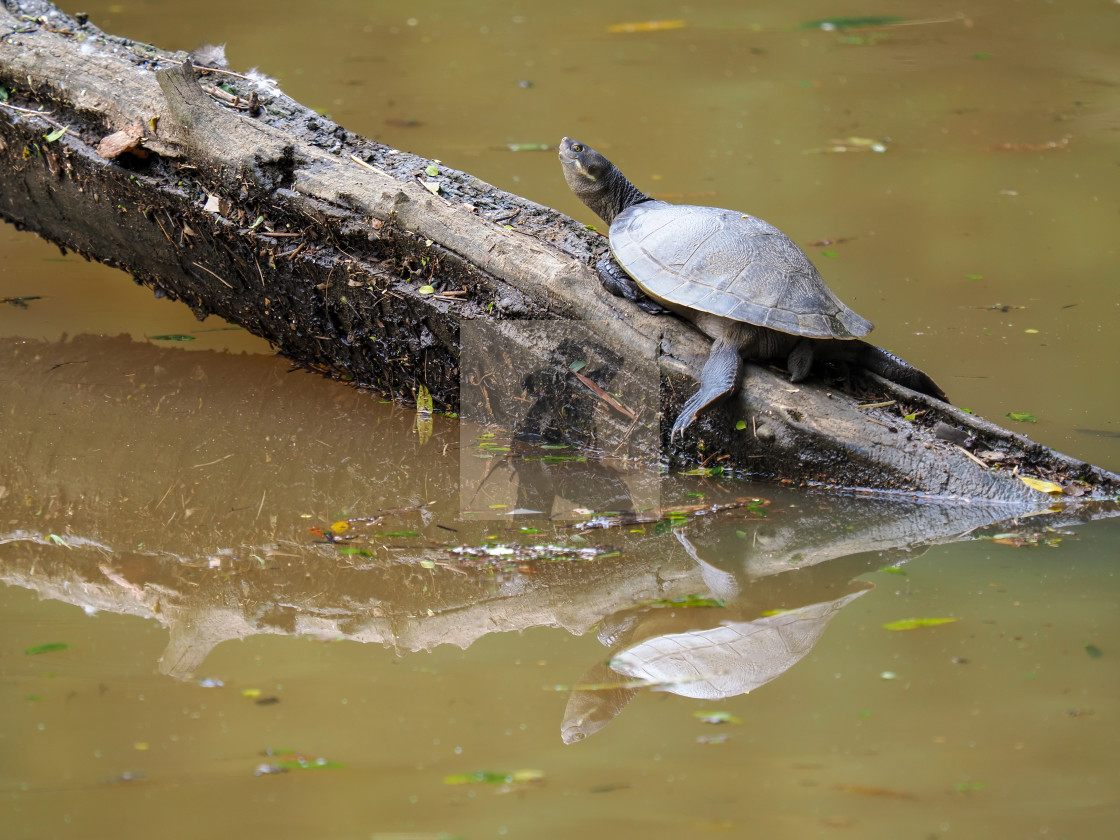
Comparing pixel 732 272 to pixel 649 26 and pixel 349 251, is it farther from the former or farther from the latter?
pixel 649 26

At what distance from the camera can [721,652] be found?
8.24 feet

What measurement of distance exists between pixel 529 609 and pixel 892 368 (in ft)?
5.36

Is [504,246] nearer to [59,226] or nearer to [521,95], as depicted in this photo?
[59,226]

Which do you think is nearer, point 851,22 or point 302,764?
point 302,764

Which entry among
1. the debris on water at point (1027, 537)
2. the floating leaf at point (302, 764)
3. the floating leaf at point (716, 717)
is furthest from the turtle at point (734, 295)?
the floating leaf at point (302, 764)

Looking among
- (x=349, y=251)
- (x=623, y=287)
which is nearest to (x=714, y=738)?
(x=623, y=287)

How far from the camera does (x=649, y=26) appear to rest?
332 inches

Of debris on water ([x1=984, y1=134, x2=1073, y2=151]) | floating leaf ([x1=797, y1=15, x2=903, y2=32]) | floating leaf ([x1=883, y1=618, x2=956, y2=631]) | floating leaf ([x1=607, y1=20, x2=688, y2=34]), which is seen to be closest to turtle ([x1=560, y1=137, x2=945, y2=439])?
floating leaf ([x1=883, y1=618, x2=956, y2=631])

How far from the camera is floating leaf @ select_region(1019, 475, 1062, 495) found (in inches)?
121

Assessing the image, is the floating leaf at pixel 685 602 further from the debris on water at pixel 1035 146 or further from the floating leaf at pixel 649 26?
the floating leaf at pixel 649 26

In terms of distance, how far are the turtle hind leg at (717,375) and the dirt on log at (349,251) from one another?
8 cm

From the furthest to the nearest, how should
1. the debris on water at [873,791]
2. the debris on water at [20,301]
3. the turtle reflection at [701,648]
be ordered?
the debris on water at [20,301] < the turtle reflection at [701,648] < the debris on water at [873,791]

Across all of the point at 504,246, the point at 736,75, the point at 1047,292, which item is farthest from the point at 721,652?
the point at 736,75

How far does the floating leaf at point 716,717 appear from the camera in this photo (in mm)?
2266
